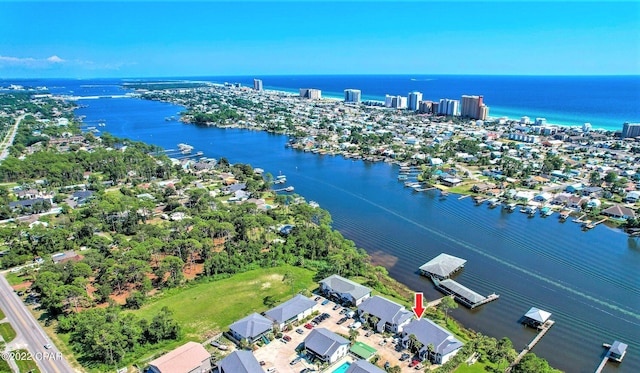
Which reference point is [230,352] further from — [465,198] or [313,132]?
[313,132]

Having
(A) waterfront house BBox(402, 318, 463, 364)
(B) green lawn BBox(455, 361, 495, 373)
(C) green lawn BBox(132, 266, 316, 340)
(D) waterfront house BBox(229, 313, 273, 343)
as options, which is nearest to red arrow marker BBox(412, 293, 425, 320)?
(A) waterfront house BBox(402, 318, 463, 364)

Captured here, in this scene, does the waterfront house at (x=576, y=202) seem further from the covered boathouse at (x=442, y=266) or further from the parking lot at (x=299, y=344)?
the parking lot at (x=299, y=344)

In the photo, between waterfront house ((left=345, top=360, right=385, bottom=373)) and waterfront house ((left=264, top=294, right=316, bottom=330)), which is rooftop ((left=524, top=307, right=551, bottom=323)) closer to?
waterfront house ((left=345, top=360, right=385, bottom=373))

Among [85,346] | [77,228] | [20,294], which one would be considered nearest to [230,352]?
[85,346]

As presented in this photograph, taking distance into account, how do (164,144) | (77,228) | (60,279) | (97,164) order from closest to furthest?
(60,279) → (77,228) → (97,164) → (164,144)

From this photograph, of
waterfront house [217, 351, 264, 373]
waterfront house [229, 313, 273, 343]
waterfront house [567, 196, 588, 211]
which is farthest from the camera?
waterfront house [567, 196, 588, 211]

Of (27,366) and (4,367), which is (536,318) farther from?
(4,367)

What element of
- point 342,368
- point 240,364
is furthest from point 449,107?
point 240,364
